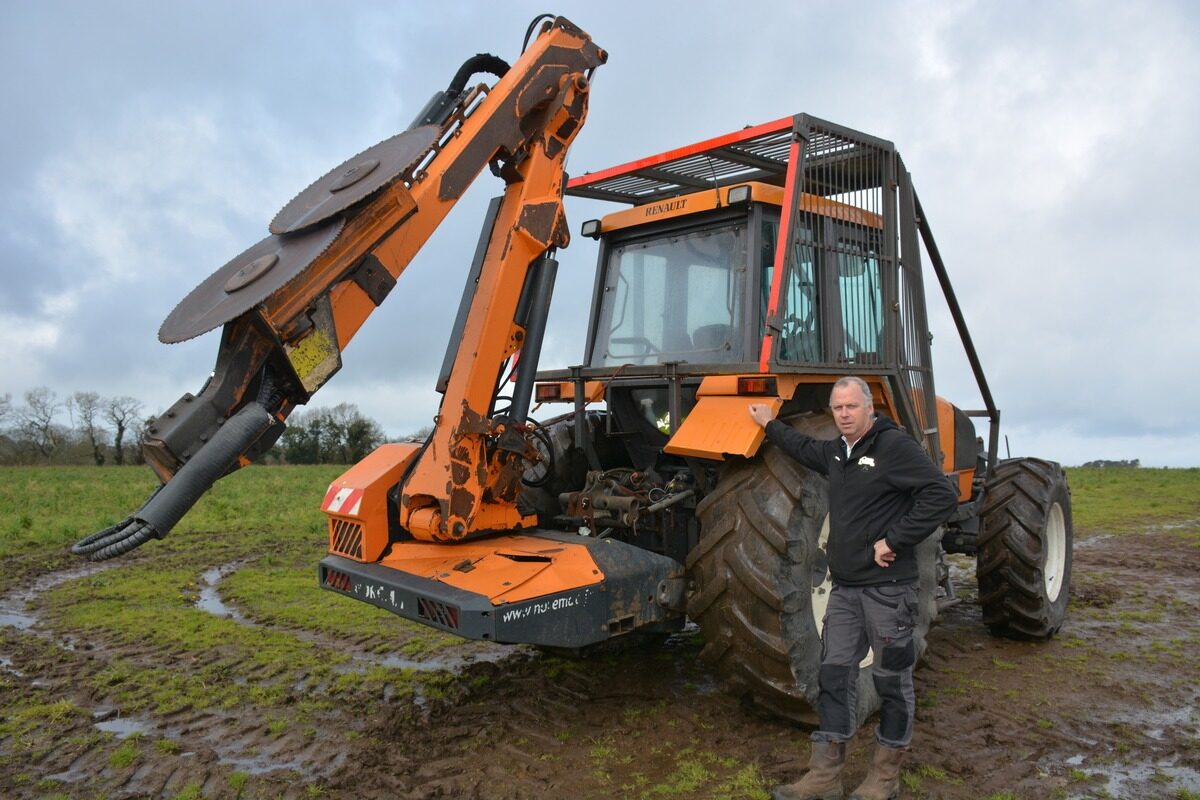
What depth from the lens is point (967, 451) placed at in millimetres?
6938

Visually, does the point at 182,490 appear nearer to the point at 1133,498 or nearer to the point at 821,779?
the point at 821,779

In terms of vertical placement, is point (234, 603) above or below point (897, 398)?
below

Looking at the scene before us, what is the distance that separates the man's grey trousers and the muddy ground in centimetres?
38

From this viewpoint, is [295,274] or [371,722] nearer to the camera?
[295,274]

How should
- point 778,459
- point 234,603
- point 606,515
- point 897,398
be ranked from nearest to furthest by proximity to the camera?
point 778,459 < point 606,515 < point 897,398 < point 234,603

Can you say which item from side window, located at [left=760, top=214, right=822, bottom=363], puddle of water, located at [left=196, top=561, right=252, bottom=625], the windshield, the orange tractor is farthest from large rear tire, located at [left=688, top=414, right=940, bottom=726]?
puddle of water, located at [left=196, top=561, right=252, bottom=625]

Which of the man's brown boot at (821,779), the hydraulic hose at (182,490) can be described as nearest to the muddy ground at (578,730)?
the man's brown boot at (821,779)

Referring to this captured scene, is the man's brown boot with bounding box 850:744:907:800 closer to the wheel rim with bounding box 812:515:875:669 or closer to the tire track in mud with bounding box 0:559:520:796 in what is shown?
the wheel rim with bounding box 812:515:875:669

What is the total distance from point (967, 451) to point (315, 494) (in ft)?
43.5

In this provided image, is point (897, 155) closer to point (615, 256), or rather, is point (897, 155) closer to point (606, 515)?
point (615, 256)

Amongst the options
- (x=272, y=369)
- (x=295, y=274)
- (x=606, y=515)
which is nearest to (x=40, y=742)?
(x=272, y=369)

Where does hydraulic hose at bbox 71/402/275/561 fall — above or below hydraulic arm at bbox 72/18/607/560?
below

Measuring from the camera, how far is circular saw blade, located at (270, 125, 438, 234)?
4.05 metres

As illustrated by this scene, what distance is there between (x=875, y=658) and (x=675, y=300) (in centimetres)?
249
